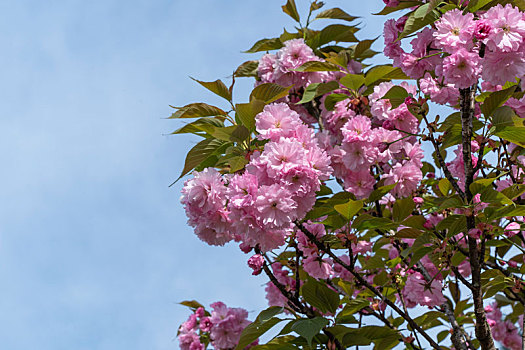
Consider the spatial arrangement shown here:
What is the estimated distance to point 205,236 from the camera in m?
2.24

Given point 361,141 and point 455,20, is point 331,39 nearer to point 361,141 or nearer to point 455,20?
point 361,141

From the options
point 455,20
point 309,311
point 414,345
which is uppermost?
point 455,20

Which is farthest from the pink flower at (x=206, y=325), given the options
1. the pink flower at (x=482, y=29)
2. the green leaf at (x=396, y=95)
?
the pink flower at (x=482, y=29)

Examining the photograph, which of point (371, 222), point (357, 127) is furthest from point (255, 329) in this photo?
point (357, 127)

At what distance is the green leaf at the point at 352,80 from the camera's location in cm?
250

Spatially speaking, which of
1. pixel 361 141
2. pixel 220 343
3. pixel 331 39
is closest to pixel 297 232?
pixel 361 141

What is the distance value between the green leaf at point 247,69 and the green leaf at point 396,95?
1324 mm

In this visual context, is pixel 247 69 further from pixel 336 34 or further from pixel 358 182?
pixel 358 182

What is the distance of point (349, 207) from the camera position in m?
2.21

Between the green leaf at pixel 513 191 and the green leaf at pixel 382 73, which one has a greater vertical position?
the green leaf at pixel 382 73

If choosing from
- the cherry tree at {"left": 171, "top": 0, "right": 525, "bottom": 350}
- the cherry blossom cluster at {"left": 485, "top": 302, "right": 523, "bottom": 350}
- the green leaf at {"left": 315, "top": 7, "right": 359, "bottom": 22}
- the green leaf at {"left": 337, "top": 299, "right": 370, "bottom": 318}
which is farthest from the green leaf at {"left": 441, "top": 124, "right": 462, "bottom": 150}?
the cherry blossom cluster at {"left": 485, "top": 302, "right": 523, "bottom": 350}

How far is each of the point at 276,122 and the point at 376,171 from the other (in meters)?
1.12

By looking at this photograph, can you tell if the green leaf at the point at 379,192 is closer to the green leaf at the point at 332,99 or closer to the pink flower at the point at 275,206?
the green leaf at the point at 332,99

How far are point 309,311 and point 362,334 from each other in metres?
0.29
